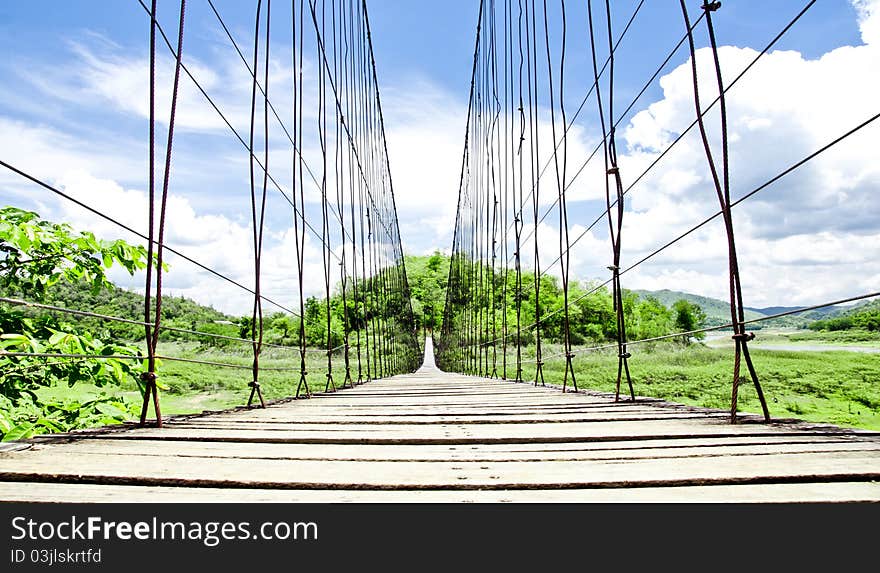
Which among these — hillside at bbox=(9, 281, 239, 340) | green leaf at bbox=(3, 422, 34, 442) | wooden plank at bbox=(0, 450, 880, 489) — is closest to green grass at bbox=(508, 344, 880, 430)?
hillside at bbox=(9, 281, 239, 340)

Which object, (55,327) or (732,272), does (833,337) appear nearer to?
(732,272)

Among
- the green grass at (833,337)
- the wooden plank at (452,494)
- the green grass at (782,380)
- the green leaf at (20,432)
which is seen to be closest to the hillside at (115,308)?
the green leaf at (20,432)

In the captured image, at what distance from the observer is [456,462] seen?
690 mm

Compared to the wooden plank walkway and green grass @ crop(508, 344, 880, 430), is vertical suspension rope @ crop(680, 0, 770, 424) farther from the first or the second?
green grass @ crop(508, 344, 880, 430)

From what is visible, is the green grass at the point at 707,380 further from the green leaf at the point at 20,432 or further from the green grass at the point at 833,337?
the green leaf at the point at 20,432

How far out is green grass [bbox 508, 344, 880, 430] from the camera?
543 centimetres

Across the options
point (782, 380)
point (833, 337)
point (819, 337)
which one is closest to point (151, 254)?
point (819, 337)

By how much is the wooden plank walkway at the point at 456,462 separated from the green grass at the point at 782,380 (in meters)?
3.11

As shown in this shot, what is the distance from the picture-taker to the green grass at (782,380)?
5.43m

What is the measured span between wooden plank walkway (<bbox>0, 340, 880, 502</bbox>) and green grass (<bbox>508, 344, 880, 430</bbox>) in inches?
122

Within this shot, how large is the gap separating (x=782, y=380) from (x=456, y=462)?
6.85 m
